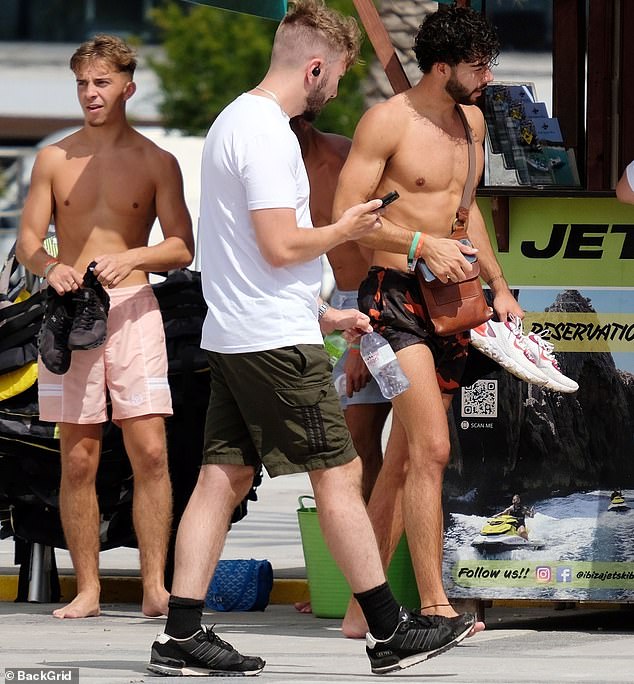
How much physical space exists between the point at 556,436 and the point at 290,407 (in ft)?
4.95

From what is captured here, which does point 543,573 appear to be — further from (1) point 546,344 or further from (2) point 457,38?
(2) point 457,38

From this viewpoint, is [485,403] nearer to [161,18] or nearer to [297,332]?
[297,332]

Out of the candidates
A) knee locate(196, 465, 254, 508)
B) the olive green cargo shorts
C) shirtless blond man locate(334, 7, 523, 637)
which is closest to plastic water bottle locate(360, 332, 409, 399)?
shirtless blond man locate(334, 7, 523, 637)

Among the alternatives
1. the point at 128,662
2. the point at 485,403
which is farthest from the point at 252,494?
the point at 128,662

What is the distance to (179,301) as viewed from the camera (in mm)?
7168

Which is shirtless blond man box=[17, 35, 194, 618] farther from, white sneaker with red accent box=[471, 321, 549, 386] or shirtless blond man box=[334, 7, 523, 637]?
white sneaker with red accent box=[471, 321, 549, 386]

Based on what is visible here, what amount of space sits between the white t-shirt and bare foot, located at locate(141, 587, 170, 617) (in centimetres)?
186

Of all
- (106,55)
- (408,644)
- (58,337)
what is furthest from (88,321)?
(408,644)

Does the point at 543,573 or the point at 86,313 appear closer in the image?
the point at 543,573

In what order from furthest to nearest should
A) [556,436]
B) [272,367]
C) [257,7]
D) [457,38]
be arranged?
[257,7], [556,436], [457,38], [272,367]

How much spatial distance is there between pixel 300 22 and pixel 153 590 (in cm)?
256

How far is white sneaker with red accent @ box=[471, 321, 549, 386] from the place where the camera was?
6.06 meters

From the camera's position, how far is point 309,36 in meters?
5.26

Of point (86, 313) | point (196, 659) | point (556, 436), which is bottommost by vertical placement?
point (196, 659)
